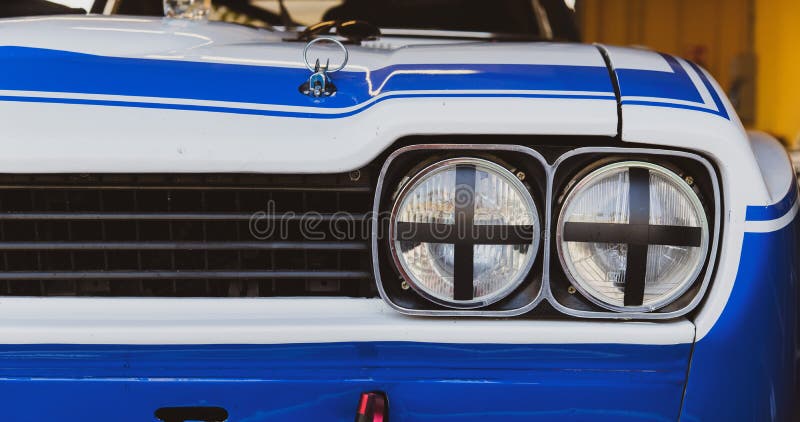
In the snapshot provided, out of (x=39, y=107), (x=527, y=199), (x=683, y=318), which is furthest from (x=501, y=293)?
(x=39, y=107)

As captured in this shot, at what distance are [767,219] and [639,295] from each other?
8.5 inches

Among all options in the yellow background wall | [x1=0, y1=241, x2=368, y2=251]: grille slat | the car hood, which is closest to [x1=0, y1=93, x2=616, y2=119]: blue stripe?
the car hood

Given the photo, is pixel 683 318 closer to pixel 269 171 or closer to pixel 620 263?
pixel 620 263

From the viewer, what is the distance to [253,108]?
124 centimetres

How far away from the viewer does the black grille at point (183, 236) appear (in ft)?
4.18

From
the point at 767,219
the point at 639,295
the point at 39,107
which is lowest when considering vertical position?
the point at 639,295

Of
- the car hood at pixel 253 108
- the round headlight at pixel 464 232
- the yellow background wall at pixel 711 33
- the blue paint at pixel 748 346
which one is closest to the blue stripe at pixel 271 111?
the car hood at pixel 253 108

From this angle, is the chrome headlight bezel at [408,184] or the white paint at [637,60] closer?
the chrome headlight bezel at [408,184]

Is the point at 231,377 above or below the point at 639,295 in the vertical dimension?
below

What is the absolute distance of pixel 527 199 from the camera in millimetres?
1235

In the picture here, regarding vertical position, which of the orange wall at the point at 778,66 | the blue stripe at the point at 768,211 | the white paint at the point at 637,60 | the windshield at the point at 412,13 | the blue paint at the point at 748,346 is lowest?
the blue paint at the point at 748,346

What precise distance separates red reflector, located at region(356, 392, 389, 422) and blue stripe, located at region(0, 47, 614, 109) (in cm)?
44

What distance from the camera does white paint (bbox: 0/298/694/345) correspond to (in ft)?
3.99

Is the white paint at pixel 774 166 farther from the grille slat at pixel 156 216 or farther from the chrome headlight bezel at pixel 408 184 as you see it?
the grille slat at pixel 156 216
